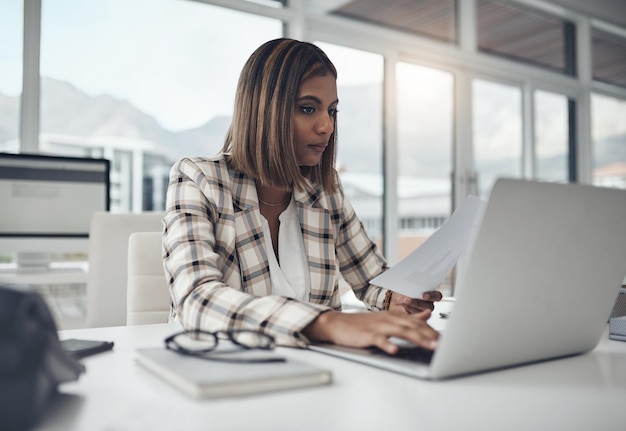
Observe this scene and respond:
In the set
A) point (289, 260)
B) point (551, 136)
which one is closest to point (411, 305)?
point (289, 260)

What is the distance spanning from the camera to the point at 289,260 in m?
1.26

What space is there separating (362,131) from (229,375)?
340 cm

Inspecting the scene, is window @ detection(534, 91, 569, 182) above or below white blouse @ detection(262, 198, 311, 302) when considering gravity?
above

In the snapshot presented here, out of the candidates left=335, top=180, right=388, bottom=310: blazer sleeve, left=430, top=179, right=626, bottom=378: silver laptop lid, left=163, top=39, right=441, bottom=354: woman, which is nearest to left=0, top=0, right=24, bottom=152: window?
left=163, top=39, right=441, bottom=354: woman

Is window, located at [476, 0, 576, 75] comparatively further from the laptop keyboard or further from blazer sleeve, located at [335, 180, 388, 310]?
the laptop keyboard

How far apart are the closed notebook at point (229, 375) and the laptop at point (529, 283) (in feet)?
0.37

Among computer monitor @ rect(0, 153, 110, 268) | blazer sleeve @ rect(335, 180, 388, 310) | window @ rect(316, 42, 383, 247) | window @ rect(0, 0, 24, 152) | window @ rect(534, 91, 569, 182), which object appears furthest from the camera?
window @ rect(534, 91, 569, 182)

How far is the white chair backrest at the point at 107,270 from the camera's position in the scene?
4.71ft

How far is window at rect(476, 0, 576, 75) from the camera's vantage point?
455cm

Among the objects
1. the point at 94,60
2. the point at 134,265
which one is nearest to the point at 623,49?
the point at 94,60

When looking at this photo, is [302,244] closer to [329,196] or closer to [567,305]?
[329,196]

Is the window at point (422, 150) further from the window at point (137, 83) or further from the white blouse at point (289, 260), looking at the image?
the white blouse at point (289, 260)

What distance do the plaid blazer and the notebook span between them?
0.17 meters

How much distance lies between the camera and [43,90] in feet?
8.98
